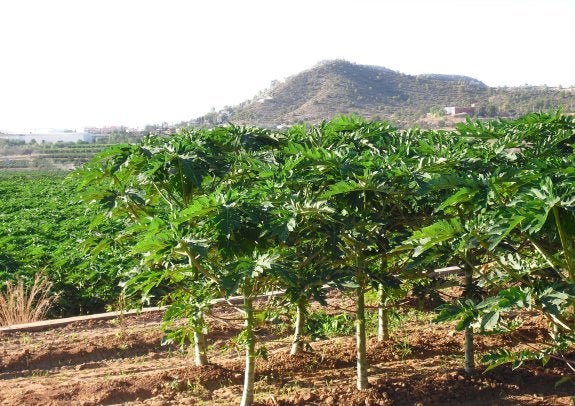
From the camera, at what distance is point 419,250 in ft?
11.4

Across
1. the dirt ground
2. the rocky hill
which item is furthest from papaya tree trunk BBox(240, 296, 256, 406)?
the rocky hill

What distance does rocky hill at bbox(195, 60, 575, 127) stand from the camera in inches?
2186

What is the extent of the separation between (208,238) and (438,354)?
9.72 ft

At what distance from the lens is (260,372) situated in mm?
5191

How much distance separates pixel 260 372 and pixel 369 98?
6229 cm

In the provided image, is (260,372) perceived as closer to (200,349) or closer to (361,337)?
(200,349)

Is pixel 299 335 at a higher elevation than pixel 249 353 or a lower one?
lower

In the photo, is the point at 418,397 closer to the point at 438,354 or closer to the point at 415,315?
the point at 438,354

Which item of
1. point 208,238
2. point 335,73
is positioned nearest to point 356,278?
point 208,238

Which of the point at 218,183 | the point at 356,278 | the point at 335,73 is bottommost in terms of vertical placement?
the point at 356,278

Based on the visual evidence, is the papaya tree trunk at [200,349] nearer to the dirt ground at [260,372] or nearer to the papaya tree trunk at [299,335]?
the dirt ground at [260,372]

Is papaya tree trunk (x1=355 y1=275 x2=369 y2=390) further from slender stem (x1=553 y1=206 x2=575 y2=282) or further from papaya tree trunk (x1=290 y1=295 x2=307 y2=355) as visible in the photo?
slender stem (x1=553 y1=206 x2=575 y2=282)

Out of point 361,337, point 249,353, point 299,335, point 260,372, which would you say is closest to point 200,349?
point 260,372

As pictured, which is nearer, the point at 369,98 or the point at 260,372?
the point at 260,372
